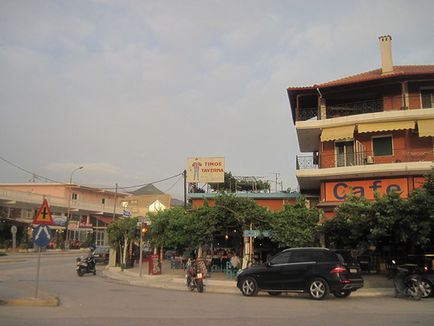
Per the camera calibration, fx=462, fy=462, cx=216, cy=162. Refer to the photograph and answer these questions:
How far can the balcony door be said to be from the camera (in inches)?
1078

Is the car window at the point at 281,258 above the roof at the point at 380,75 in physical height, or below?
below

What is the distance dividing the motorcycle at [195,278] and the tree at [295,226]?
18.7 ft

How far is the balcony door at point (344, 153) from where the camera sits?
27.4 m

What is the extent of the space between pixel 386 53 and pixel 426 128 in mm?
6705

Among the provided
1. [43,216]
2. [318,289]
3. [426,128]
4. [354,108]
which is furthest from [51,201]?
[318,289]

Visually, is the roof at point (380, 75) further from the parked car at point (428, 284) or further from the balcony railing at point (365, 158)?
the parked car at point (428, 284)

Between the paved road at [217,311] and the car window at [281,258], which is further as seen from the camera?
the car window at [281,258]

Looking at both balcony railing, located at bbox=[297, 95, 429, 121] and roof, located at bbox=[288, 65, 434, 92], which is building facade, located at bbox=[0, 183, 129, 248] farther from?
roof, located at bbox=[288, 65, 434, 92]

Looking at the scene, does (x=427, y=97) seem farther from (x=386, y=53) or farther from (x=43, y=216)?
(x=43, y=216)

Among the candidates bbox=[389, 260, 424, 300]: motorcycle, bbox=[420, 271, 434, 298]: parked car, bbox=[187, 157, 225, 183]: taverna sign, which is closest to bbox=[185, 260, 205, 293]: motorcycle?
bbox=[389, 260, 424, 300]: motorcycle

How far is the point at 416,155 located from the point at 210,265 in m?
13.5

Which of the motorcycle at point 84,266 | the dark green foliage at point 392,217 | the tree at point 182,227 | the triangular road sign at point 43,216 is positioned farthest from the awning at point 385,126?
the triangular road sign at point 43,216

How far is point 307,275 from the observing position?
Result: 15781 millimetres

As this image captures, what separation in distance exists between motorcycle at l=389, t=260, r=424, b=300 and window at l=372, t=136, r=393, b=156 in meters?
11.5
